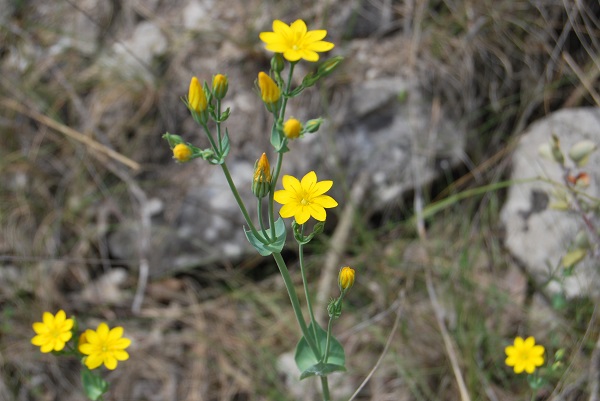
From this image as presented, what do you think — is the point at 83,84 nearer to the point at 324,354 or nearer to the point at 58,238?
the point at 58,238

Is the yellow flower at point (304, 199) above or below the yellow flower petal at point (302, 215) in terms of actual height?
above

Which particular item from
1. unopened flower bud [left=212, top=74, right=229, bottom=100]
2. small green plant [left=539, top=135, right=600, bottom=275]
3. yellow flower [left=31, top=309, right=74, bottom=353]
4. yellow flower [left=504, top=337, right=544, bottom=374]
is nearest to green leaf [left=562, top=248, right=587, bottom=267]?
small green plant [left=539, top=135, right=600, bottom=275]

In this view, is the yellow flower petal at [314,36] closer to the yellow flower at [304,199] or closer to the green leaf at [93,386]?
the yellow flower at [304,199]

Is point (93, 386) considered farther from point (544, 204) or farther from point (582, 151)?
point (544, 204)

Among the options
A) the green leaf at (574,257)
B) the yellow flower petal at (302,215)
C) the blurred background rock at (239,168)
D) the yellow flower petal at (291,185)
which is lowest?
the green leaf at (574,257)

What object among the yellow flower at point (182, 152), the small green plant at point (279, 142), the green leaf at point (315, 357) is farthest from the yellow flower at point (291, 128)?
the green leaf at point (315, 357)

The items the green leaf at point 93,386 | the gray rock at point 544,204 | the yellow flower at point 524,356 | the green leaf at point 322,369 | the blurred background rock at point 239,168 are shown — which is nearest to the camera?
the green leaf at point 322,369
